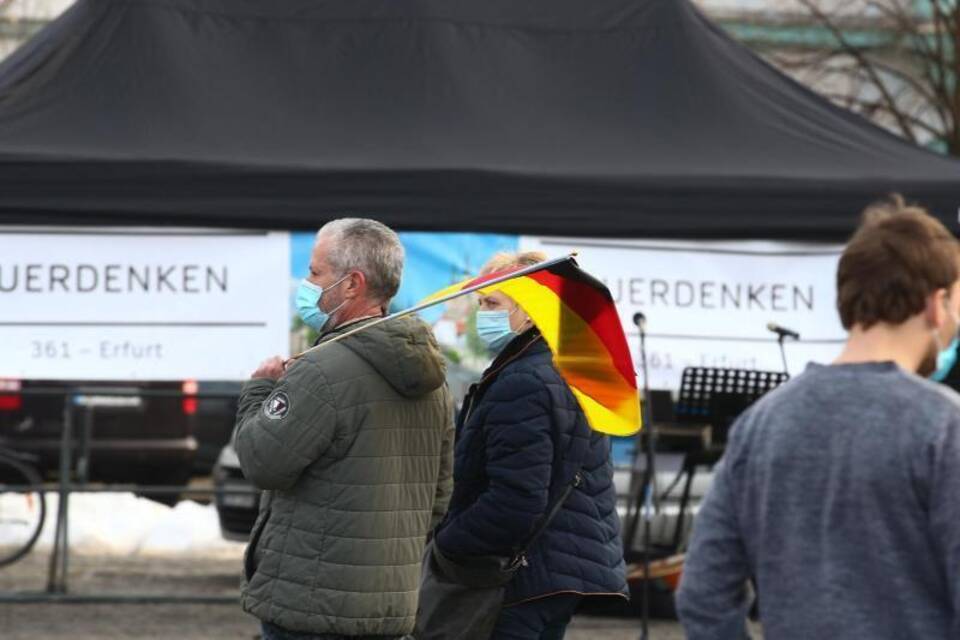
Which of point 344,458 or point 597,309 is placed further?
point 597,309

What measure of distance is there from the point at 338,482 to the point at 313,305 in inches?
19.9

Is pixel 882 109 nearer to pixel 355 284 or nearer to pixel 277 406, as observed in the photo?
pixel 355 284

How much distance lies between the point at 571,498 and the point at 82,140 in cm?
281

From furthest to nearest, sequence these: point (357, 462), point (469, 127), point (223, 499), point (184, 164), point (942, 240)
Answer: point (223, 499)
point (469, 127)
point (184, 164)
point (357, 462)
point (942, 240)

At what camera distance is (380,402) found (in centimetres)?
424

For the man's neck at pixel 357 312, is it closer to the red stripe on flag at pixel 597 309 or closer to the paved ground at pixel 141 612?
the red stripe on flag at pixel 597 309

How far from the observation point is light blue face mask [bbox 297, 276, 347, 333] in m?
4.36

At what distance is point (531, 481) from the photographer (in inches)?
188

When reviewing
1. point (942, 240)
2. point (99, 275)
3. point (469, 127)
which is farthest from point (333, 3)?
point (942, 240)

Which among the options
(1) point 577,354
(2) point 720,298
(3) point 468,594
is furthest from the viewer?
(2) point 720,298

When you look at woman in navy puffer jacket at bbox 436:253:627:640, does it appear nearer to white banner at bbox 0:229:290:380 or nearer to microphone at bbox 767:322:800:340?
white banner at bbox 0:229:290:380

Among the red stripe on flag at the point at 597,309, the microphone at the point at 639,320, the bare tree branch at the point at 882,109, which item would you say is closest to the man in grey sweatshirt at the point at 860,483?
the red stripe on flag at the point at 597,309

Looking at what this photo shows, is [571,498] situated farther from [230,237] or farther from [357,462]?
[230,237]

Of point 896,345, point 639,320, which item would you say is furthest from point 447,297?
point 639,320
